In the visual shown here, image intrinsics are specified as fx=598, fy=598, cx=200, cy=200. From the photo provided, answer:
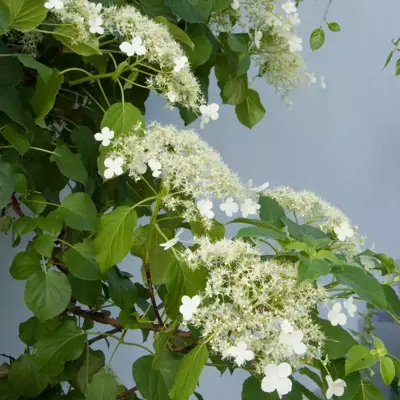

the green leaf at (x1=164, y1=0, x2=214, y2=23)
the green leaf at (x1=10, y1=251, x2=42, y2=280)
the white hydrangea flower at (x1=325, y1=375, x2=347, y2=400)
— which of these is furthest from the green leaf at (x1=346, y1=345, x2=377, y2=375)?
the green leaf at (x1=164, y1=0, x2=214, y2=23)

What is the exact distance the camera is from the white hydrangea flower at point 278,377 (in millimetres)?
451

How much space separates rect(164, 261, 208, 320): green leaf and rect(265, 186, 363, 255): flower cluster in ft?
0.46

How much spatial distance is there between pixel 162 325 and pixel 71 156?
0.21 metres

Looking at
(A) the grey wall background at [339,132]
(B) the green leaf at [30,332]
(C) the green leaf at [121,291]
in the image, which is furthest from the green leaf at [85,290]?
(A) the grey wall background at [339,132]

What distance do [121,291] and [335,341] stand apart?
0.24 meters

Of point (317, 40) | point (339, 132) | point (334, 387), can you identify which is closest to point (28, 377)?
point (334, 387)

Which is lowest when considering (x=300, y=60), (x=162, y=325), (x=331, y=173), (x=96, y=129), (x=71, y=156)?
(x=162, y=325)

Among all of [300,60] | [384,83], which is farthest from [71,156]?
[384,83]

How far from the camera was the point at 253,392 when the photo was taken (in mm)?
529

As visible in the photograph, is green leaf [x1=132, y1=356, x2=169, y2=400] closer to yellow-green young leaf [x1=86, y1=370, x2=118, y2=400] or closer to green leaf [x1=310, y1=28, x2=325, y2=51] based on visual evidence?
yellow-green young leaf [x1=86, y1=370, x2=118, y2=400]

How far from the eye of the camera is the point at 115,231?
568mm

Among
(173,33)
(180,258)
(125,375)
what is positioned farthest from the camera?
(125,375)

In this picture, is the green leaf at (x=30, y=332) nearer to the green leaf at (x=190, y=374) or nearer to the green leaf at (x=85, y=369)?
the green leaf at (x=85, y=369)

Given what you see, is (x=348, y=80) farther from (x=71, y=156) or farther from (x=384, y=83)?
(x=71, y=156)
